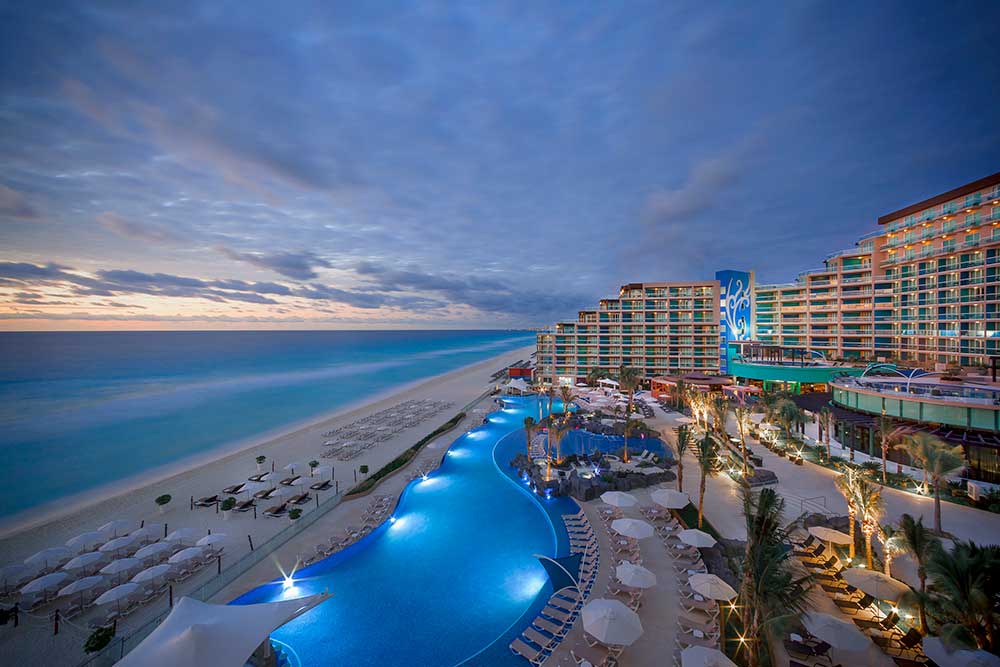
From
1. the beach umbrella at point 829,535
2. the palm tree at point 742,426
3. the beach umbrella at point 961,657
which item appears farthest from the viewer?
the palm tree at point 742,426

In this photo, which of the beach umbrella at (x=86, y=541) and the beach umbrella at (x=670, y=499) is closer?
the beach umbrella at (x=86, y=541)

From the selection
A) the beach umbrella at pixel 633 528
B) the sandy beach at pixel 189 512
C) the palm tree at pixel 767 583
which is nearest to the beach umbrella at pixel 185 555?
the sandy beach at pixel 189 512

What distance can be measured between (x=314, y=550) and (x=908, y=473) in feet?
108

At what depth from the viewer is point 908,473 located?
22.6 m

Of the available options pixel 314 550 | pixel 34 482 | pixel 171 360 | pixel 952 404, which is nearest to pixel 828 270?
pixel 952 404

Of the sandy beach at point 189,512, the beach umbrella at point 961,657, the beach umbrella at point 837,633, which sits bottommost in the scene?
the sandy beach at point 189,512

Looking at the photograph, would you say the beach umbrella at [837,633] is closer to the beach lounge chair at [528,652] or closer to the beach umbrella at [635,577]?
the beach umbrella at [635,577]

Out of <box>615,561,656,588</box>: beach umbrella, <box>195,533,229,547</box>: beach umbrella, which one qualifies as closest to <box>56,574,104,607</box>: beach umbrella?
<box>195,533,229,547</box>: beach umbrella

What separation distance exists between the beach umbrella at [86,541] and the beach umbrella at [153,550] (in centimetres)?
313

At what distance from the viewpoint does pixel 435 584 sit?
15.0 meters

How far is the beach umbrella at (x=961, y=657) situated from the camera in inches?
344

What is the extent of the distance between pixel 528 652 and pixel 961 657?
34.0 ft

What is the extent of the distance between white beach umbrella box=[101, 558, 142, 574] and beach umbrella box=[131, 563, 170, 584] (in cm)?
89

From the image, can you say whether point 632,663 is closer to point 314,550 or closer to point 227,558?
point 314,550
